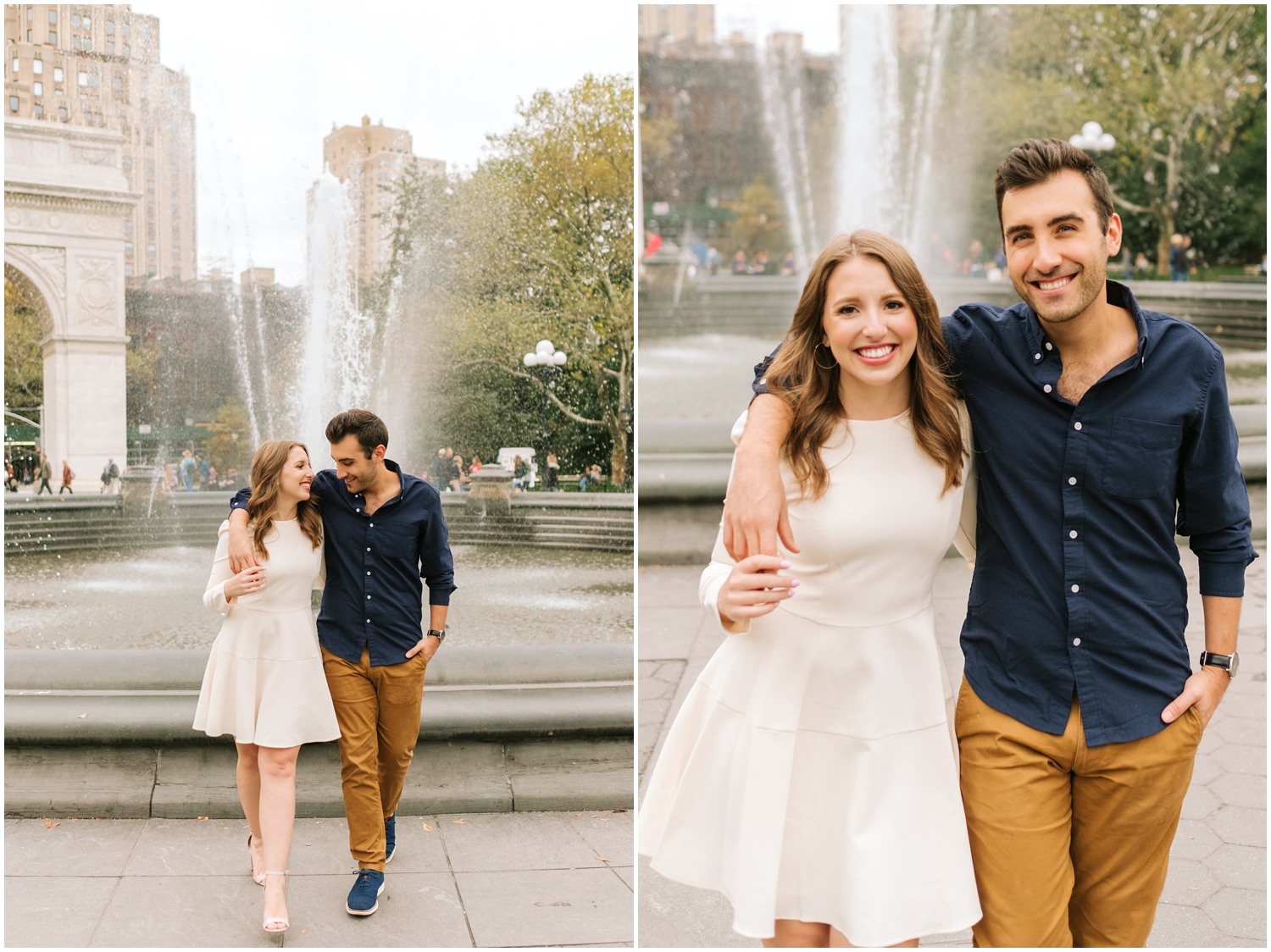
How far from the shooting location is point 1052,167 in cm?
205

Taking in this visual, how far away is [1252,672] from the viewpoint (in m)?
4.85

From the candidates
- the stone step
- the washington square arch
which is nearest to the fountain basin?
the stone step

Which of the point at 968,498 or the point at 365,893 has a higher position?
the point at 968,498

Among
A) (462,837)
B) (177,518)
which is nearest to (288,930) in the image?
(462,837)

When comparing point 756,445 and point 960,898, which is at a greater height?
point 756,445

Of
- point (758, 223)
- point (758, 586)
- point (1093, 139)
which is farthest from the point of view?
point (758, 223)

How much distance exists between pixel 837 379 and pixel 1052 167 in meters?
0.55

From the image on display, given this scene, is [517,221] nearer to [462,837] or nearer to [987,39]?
[462,837]

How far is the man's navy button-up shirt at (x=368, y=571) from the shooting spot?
3.62m

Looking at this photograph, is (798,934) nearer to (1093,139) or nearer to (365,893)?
(365,893)

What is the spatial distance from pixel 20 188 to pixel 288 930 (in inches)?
194

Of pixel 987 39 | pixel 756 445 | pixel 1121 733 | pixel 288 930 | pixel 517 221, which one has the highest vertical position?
pixel 987 39

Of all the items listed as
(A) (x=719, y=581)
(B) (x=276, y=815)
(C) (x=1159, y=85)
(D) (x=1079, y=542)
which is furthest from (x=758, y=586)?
(C) (x=1159, y=85)

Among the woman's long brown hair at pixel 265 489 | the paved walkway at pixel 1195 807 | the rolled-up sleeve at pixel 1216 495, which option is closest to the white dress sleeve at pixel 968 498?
the rolled-up sleeve at pixel 1216 495
